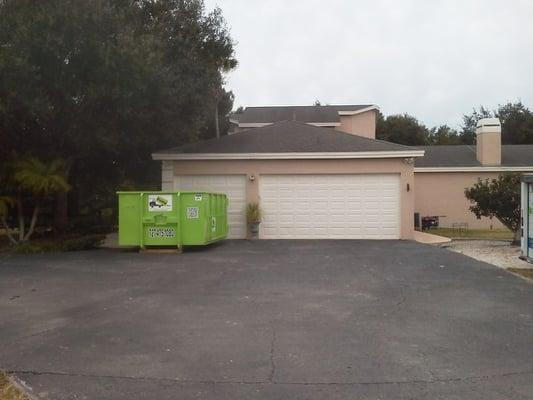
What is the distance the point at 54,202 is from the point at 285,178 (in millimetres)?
7707

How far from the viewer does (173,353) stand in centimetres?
620

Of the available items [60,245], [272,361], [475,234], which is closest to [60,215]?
[60,245]

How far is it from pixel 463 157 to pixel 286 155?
15975 mm

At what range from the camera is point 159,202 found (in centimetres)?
1583

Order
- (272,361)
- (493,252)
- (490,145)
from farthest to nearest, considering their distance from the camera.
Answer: (490,145), (493,252), (272,361)

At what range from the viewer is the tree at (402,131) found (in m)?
53.5

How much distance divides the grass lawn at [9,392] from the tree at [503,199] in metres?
15.5

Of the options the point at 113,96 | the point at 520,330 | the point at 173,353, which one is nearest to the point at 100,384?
the point at 173,353

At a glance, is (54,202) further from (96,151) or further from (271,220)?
(271,220)

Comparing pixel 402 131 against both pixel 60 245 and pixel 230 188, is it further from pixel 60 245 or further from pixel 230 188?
pixel 60 245

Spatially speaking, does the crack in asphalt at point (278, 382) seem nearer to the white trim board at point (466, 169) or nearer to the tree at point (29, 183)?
the tree at point (29, 183)

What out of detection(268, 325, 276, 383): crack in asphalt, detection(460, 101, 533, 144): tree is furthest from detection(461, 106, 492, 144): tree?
detection(268, 325, 276, 383): crack in asphalt

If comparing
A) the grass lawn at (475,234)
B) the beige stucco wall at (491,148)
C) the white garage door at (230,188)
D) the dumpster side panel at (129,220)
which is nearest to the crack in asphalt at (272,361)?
the dumpster side panel at (129,220)

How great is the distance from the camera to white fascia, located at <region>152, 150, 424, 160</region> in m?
19.6
